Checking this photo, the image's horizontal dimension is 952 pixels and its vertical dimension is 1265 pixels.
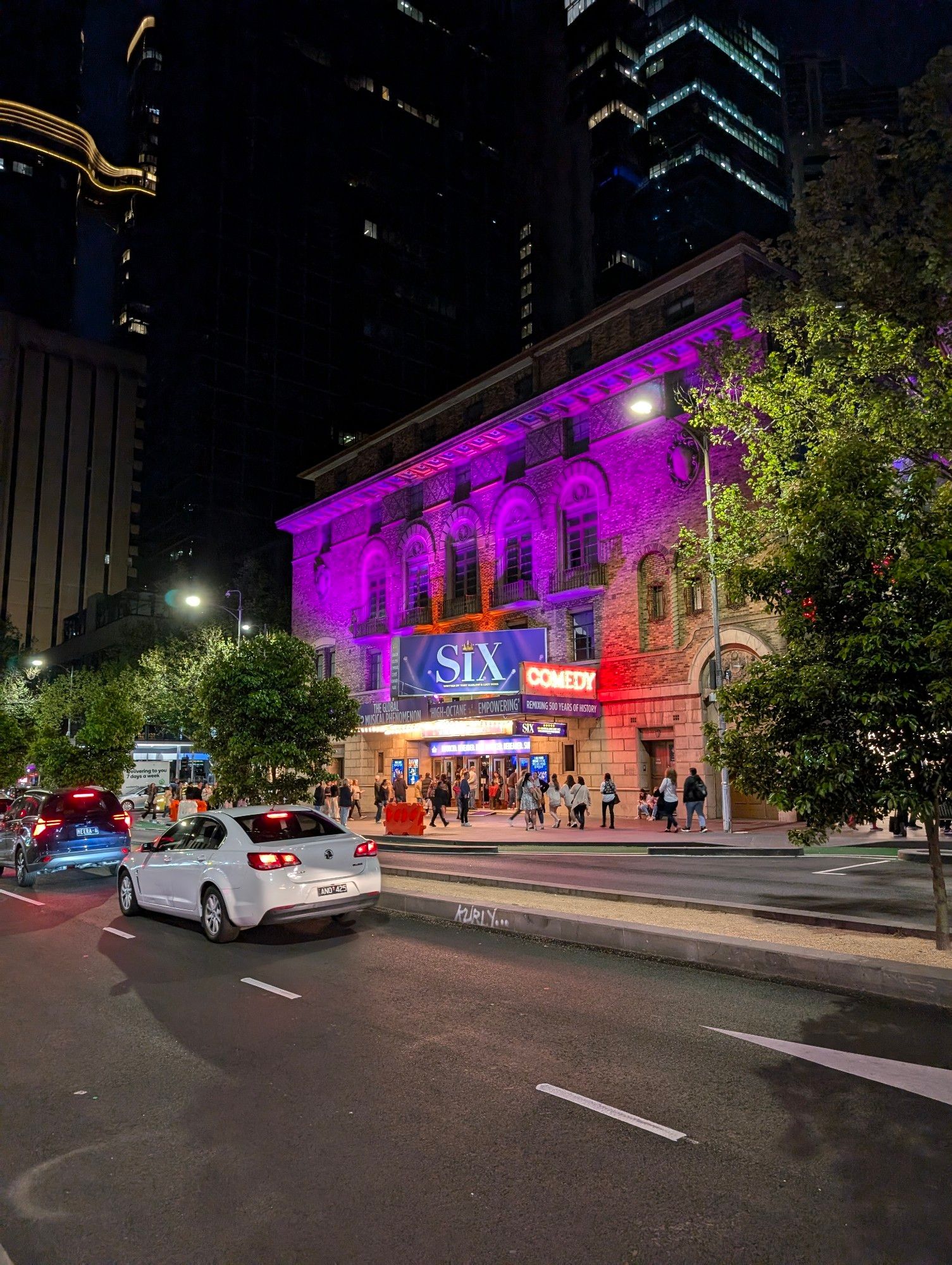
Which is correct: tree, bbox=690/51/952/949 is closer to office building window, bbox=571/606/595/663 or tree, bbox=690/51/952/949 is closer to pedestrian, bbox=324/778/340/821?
office building window, bbox=571/606/595/663

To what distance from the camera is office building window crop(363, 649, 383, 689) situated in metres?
43.8

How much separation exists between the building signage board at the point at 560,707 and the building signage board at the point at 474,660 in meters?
1.59

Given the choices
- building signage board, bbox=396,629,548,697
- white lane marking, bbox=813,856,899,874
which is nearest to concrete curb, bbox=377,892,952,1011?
white lane marking, bbox=813,856,899,874

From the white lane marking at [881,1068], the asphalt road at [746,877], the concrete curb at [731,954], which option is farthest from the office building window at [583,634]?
the white lane marking at [881,1068]

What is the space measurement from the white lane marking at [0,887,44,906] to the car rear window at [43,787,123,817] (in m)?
1.54

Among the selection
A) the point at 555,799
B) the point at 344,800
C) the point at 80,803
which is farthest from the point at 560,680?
the point at 80,803

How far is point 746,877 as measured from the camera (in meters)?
15.3

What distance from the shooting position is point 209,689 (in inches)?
891

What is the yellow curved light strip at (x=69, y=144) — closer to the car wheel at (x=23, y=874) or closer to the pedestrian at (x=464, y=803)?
the pedestrian at (x=464, y=803)

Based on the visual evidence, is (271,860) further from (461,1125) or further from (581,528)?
(581,528)

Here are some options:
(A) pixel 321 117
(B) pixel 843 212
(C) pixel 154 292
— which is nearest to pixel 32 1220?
(B) pixel 843 212

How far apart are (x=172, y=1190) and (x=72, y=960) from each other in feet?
19.8

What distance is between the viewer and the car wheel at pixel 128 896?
11672mm

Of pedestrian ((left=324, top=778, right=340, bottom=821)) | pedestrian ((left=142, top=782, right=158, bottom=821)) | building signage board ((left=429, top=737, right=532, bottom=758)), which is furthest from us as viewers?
pedestrian ((left=142, top=782, right=158, bottom=821))
